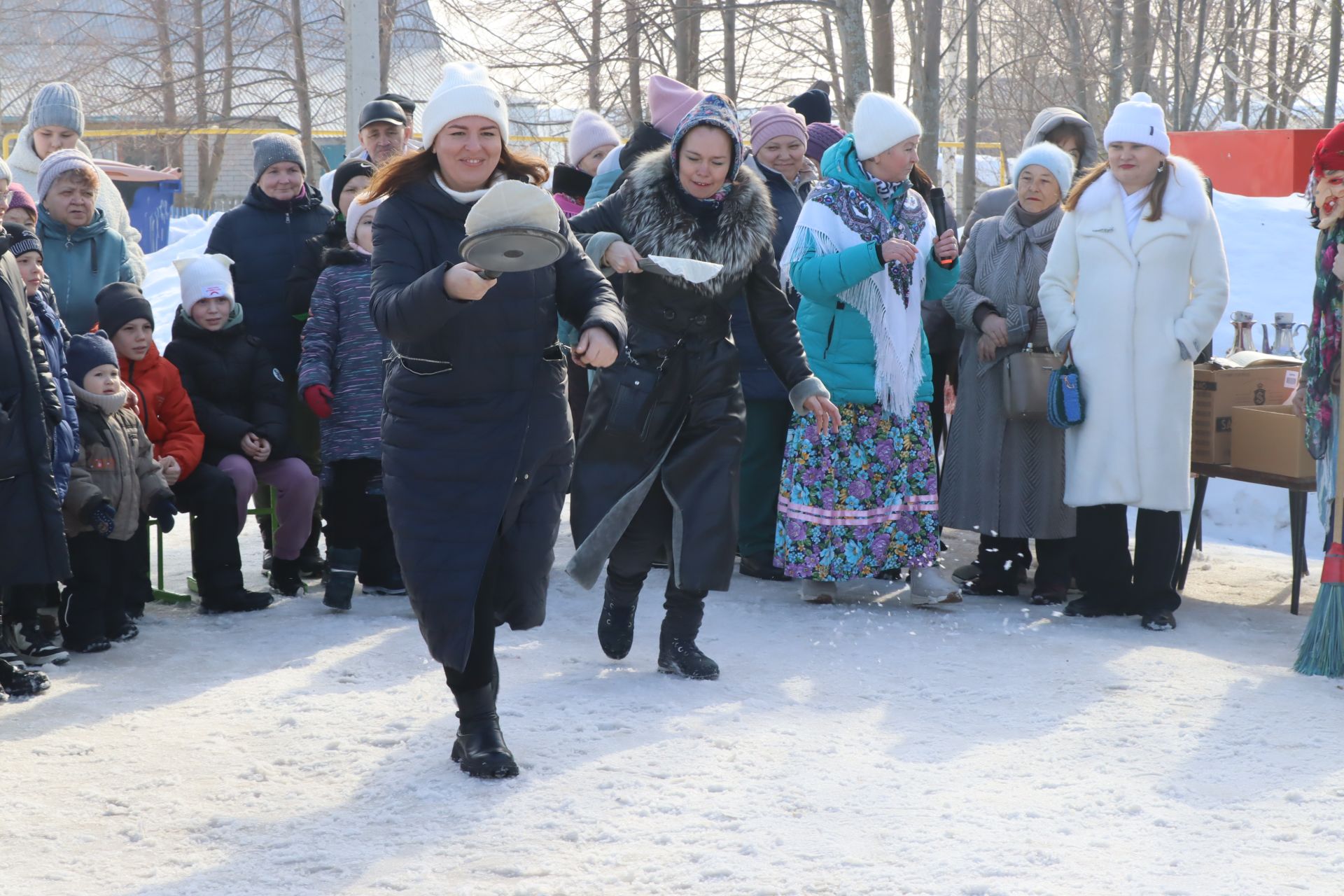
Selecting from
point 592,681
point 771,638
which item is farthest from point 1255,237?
point 592,681

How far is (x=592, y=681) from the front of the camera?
489 centimetres

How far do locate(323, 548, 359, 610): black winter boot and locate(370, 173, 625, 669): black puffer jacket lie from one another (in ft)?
7.21

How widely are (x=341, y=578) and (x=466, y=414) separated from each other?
2.48m

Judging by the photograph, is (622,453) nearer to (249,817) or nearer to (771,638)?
(771,638)

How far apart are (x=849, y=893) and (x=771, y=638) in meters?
2.40

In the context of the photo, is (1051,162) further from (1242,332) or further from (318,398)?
(318,398)

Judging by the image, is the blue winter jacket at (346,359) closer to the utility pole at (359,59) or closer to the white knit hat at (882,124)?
the white knit hat at (882,124)

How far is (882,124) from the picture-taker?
5684 millimetres

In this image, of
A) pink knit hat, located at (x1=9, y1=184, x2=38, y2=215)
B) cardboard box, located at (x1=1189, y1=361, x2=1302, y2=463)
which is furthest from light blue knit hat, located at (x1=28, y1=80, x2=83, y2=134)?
cardboard box, located at (x1=1189, y1=361, x2=1302, y2=463)

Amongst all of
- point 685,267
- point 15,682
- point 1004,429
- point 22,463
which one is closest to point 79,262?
point 22,463

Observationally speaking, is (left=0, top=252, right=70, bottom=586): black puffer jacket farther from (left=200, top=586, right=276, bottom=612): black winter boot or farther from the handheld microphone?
the handheld microphone

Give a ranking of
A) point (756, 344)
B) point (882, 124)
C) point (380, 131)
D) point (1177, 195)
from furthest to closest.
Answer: point (380, 131) < point (756, 344) < point (1177, 195) < point (882, 124)

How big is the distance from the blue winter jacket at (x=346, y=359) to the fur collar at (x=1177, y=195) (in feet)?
9.55

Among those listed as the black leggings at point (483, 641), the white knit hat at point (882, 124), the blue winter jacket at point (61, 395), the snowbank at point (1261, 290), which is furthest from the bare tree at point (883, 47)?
the black leggings at point (483, 641)
